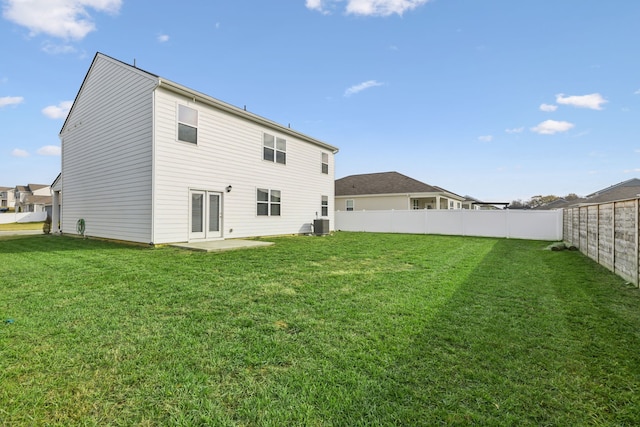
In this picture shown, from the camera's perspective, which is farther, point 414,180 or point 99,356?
point 414,180

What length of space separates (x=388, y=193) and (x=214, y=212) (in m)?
14.6

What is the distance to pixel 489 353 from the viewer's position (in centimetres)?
248

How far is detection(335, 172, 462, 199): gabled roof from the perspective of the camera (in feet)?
71.8

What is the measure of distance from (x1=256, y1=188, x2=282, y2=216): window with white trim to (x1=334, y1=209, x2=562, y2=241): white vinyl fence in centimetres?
698

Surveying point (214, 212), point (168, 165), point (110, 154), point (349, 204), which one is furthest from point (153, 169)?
point (349, 204)

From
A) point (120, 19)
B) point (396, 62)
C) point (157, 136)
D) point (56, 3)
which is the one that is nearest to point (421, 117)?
point (396, 62)

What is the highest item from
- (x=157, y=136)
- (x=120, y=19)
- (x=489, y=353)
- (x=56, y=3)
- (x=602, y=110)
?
(x=120, y=19)

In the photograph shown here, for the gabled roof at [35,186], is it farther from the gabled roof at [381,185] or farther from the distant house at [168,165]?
the gabled roof at [381,185]

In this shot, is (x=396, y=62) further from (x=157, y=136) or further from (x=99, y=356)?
(x=99, y=356)

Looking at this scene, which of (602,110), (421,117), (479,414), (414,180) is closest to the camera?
(479,414)

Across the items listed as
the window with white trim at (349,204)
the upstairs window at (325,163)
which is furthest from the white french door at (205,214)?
the window with white trim at (349,204)

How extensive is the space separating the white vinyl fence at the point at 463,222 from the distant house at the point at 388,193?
431 centimetres

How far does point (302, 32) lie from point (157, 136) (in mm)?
7042

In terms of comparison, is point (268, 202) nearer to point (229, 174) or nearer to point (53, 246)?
point (229, 174)
